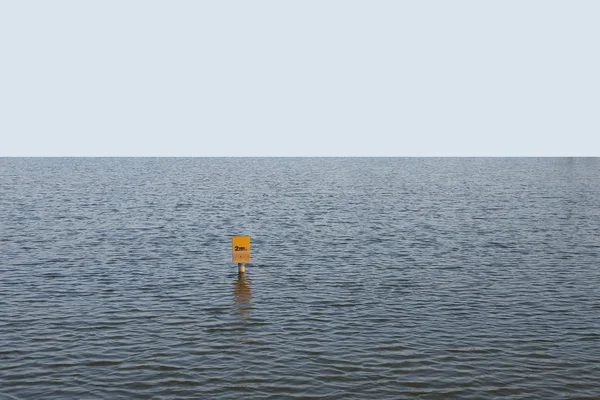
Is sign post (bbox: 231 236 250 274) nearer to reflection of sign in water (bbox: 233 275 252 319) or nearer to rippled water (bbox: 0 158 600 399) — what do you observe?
reflection of sign in water (bbox: 233 275 252 319)

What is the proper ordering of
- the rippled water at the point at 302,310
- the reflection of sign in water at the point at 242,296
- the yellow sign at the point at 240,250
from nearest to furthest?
the rippled water at the point at 302,310
the reflection of sign in water at the point at 242,296
the yellow sign at the point at 240,250

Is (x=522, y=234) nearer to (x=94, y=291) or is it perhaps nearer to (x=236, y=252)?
(x=236, y=252)

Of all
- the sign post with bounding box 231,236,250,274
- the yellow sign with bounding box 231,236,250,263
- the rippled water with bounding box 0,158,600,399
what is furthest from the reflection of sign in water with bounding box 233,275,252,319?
the yellow sign with bounding box 231,236,250,263

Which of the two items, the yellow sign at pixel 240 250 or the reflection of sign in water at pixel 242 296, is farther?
the yellow sign at pixel 240 250

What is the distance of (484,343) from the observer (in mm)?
26750

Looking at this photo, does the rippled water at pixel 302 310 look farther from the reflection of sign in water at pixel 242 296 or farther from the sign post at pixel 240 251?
the sign post at pixel 240 251

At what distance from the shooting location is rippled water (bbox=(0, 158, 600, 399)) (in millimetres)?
22828

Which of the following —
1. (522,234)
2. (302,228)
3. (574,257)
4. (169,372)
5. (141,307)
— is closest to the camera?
(169,372)

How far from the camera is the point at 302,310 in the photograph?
3200 centimetres

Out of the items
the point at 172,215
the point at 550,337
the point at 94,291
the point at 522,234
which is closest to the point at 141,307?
the point at 94,291

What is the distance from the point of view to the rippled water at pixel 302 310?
2283cm

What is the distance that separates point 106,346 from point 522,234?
137 ft

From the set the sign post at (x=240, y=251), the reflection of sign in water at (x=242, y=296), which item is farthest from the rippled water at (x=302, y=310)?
the sign post at (x=240, y=251)

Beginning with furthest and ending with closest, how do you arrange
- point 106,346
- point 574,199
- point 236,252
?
point 574,199 → point 236,252 → point 106,346
